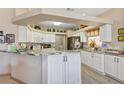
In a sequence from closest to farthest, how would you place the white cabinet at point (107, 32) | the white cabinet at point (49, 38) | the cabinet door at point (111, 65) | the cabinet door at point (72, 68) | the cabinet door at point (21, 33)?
the cabinet door at point (72, 68) < the cabinet door at point (111, 65) < the cabinet door at point (21, 33) < the white cabinet at point (107, 32) < the white cabinet at point (49, 38)

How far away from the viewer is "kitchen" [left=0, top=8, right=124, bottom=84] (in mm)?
3520

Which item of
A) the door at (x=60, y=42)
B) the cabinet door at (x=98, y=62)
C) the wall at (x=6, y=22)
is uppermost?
the wall at (x=6, y=22)

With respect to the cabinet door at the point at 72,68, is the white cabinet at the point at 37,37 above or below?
above

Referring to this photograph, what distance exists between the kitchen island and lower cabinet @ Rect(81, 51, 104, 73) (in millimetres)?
1832

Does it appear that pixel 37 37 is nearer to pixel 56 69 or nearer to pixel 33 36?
pixel 33 36

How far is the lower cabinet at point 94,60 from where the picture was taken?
17.7 ft

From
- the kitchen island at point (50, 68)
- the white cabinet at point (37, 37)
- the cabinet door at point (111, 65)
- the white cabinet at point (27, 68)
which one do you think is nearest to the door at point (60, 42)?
the white cabinet at point (37, 37)

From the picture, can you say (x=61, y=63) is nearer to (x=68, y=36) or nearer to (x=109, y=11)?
(x=109, y=11)

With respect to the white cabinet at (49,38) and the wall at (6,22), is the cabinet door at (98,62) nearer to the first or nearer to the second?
the wall at (6,22)

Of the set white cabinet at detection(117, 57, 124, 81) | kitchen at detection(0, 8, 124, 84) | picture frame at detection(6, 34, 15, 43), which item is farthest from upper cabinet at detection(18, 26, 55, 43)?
white cabinet at detection(117, 57, 124, 81)

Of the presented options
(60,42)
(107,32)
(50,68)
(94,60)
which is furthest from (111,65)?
(60,42)

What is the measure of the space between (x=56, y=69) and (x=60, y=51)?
55cm

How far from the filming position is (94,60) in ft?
19.8

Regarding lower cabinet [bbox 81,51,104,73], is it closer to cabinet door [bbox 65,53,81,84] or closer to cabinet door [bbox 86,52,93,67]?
cabinet door [bbox 86,52,93,67]
